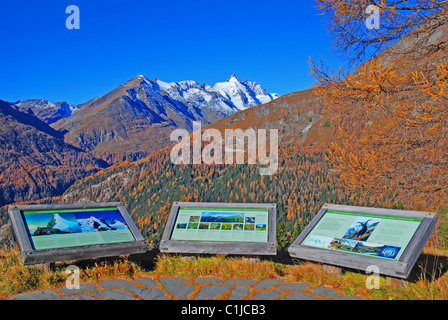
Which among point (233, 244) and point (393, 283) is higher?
point (233, 244)

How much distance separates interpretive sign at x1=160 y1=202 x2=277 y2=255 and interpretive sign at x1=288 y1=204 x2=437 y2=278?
90 cm

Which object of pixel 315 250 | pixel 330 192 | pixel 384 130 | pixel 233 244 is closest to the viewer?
pixel 315 250

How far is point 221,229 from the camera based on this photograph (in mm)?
8438

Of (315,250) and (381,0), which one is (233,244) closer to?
(315,250)

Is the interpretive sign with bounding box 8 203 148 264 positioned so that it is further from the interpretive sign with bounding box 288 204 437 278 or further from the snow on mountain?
the interpretive sign with bounding box 288 204 437 278


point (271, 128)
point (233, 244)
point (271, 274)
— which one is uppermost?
point (271, 128)

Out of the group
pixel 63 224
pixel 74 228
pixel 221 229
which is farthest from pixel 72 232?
pixel 221 229

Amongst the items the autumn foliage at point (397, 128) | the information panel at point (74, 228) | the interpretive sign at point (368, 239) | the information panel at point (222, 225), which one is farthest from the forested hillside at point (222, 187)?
the interpretive sign at point (368, 239)

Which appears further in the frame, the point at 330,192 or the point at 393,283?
the point at 330,192

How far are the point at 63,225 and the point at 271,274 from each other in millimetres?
4632

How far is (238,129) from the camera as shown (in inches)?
6407

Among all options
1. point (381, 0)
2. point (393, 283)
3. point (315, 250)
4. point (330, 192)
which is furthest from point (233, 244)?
point (330, 192)

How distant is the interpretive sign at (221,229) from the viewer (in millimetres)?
8008

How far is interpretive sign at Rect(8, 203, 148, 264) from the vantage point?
24.2 feet
